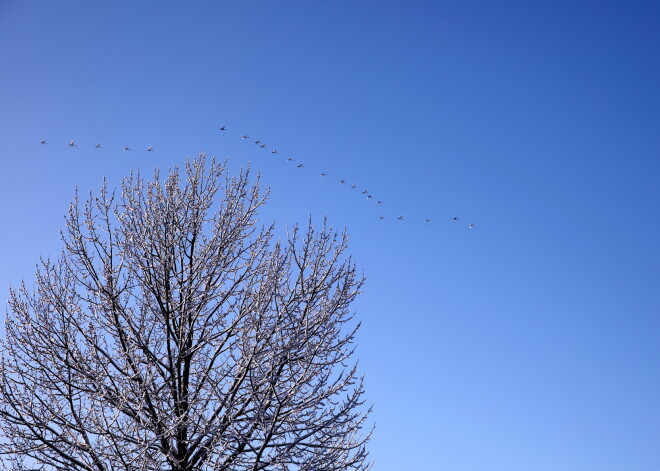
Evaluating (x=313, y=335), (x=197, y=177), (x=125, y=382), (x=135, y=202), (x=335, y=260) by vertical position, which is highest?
(x=197, y=177)

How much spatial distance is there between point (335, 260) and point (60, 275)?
3889 mm

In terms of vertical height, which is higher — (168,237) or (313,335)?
(168,237)

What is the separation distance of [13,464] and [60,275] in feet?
8.49

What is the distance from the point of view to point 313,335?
9055 millimetres

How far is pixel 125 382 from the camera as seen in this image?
28.4 feet

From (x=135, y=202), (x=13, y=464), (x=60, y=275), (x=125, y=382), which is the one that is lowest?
(x=13, y=464)

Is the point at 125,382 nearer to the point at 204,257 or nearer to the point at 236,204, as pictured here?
the point at 204,257

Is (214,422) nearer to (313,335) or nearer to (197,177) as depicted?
(313,335)

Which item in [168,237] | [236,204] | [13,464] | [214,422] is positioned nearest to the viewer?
[214,422]

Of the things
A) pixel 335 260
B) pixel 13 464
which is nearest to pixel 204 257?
pixel 335 260

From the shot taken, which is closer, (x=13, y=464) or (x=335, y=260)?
(x=13, y=464)

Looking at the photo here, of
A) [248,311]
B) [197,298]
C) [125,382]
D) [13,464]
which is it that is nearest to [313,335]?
[248,311]

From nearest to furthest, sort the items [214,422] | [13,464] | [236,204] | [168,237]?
1. [214,422]
2. [13,464]
3. [168,237]
4. [236,204]

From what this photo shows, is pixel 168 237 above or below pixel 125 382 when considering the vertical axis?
above
